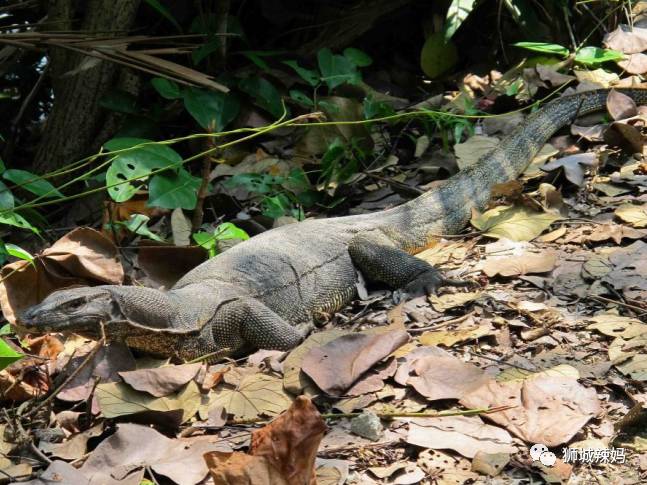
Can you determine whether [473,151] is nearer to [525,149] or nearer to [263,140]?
[525,149]

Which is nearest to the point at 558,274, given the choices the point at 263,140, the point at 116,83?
the point at 263,140

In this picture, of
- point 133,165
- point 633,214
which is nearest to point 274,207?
point 133,165

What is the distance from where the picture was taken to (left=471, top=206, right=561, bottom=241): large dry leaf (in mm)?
5484

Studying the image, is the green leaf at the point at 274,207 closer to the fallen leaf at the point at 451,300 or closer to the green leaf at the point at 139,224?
the green leaf at the point at 139,224

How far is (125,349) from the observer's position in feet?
14.7

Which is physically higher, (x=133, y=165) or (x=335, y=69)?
(x=335, y=69)

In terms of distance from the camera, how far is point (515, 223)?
18.4ft

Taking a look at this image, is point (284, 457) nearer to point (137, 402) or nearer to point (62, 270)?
point (137, 402)

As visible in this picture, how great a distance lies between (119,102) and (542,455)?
524cm

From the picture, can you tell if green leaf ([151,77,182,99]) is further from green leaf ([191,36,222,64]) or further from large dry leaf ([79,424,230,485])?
large dry leaf ([79,424,230,485])

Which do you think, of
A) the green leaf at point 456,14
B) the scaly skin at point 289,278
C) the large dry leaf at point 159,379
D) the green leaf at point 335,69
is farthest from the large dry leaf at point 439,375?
the green leaf at point 456,14

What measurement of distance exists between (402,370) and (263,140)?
4208mm

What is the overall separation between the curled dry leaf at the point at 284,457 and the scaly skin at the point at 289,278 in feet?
5.94

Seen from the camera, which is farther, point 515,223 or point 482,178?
point 482,178
